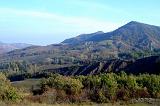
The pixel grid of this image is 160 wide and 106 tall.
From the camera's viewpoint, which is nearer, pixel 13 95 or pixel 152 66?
pixel 13 95

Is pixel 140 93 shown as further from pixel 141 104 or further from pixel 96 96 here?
pixel 141 104

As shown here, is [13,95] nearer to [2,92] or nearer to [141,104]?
[2,92]

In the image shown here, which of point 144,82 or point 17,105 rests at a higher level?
point 17,105

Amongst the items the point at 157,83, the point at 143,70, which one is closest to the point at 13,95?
the point at 157,83

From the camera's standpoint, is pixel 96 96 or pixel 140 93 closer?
pixel 96 96

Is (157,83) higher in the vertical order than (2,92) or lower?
lower

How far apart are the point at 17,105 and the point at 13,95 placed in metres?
15.1

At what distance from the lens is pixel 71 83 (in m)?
85.1

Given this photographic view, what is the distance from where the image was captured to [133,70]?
19200 cm

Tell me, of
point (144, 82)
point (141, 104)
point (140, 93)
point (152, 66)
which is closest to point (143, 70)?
point (152, 66)

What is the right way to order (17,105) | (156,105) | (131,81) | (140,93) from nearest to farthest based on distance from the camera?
(17,105)
(156,105)
(140,93)
(131,81)

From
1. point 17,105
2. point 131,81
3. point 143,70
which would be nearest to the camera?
point 17,105

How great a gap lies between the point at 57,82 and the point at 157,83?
884 inches

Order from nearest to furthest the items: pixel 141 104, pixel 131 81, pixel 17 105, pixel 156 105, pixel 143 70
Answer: pixel 17 105 → pixel 156 105 → pixel 141 104 → pixel 131 81 → pixel 143 70
